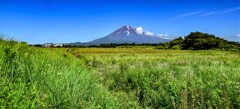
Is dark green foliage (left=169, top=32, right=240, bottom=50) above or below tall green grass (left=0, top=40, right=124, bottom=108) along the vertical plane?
below

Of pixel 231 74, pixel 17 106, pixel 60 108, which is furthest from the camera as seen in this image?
pixel 231 74

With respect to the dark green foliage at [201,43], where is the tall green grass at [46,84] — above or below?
above

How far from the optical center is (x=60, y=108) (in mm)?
7242

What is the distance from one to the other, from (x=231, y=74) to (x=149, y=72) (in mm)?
5542

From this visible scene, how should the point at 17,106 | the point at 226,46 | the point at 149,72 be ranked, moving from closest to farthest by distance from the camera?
the point at 17,106 → the point at 149,72 → the point at 226,46

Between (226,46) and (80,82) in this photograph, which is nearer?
(80,82)

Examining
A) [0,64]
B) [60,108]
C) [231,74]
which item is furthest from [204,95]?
[0,64]

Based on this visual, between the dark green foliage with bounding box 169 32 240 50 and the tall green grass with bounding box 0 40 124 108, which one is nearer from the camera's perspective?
the tall green grass with bounding box 0 40 124 108

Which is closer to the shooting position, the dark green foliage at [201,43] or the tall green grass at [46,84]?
the tall green grass at [46,84]

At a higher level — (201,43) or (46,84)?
(46,84)

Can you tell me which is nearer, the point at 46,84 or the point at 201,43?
the point at 46,84

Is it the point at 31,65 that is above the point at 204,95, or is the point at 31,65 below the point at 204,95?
above

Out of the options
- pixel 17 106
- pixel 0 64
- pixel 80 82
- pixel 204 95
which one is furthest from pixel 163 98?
pixel 17 106

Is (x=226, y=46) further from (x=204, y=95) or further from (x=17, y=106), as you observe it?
(x=17, y=106)
